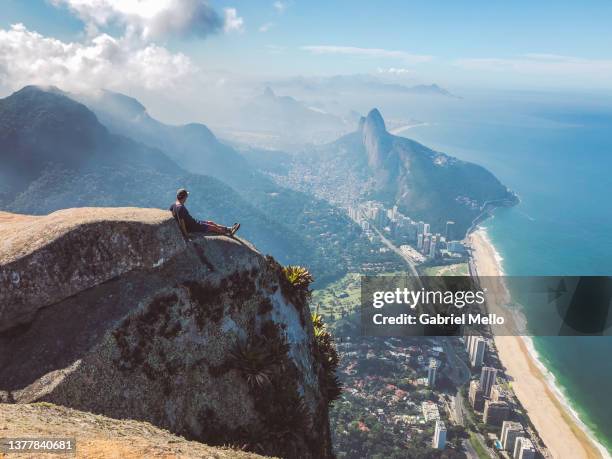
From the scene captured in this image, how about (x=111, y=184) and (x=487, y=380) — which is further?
(x=111, y=184)

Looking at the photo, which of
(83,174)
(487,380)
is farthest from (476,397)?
(83,174)

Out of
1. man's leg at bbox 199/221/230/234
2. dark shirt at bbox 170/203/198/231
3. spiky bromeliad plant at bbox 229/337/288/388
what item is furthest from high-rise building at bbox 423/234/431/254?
dark shirt at bbox 170/203/198/231

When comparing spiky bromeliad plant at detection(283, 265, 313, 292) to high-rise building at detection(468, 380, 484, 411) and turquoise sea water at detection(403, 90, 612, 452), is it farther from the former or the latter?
turquoise sea water at detection(403, 90, 612, 452)

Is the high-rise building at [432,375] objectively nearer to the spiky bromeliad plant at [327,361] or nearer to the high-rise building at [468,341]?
the high-rise building at [468,341]

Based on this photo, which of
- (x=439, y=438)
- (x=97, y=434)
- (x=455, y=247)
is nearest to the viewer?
(x=97, y=434)

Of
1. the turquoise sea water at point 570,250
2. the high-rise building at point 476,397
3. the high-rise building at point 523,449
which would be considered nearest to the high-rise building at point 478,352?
the high-rise building at point 476,397

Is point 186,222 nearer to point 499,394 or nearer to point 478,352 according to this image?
point 499,394

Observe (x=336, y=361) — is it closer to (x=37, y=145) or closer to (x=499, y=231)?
(x=499, y=231)
